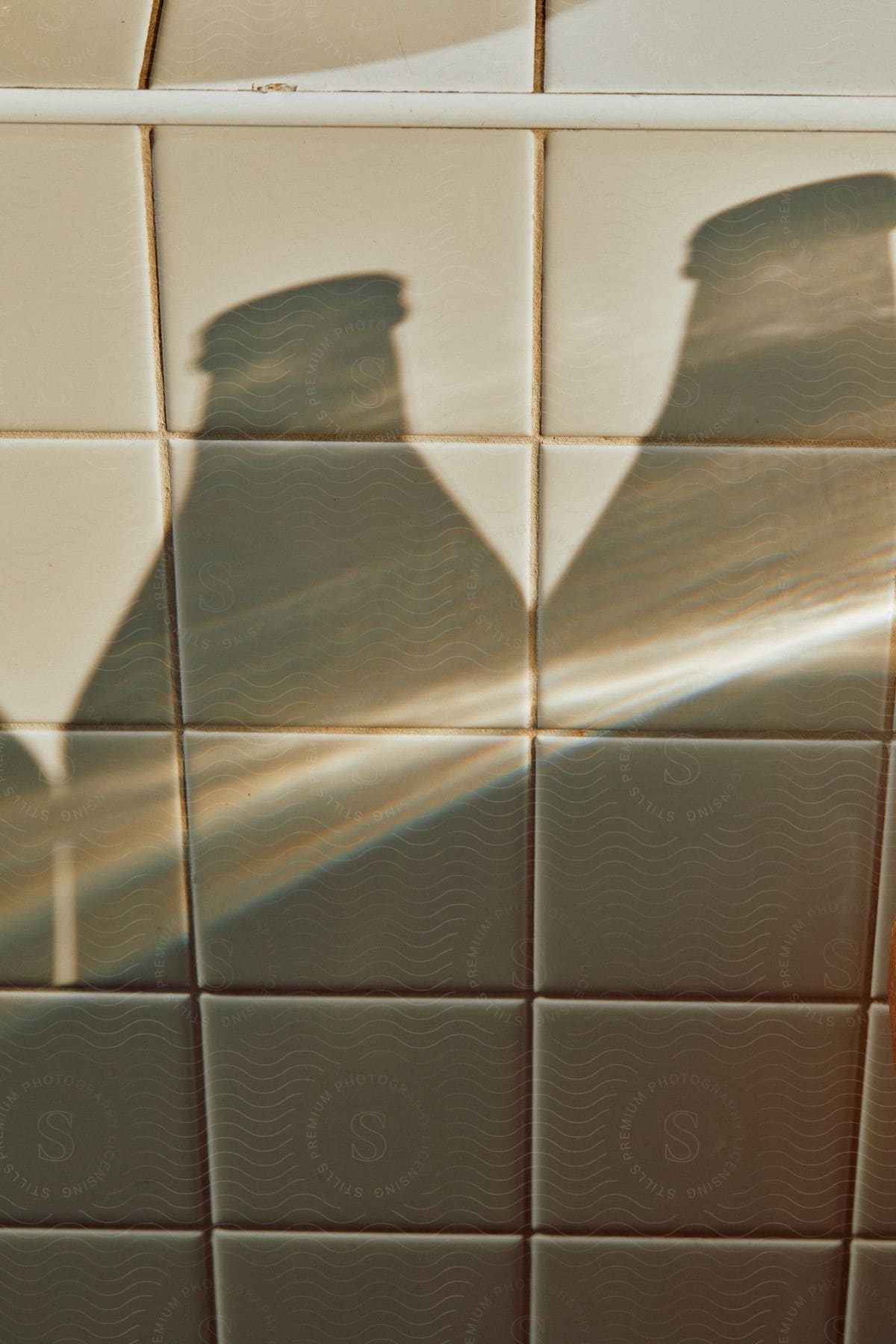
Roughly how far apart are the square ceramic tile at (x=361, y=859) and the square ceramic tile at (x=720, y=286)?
1.46ft

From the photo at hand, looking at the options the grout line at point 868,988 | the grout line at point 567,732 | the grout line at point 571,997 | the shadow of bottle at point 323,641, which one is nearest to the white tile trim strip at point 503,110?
the shadow of bottle at point 323,641

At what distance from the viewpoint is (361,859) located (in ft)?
3.60

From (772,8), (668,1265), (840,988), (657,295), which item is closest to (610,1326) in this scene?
(668,1265)

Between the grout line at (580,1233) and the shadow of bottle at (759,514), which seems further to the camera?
the grout line at (580,1233)

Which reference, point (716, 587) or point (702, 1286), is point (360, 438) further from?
point (702, 1286)

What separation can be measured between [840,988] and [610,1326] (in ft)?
1.71

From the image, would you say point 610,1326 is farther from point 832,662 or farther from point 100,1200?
point 832,662

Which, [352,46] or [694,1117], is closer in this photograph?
[352,46]

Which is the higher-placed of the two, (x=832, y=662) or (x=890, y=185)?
(x=890, y=185)

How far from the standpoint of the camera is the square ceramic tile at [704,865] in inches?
42.6

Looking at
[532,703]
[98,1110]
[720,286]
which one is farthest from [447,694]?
[98,1110]

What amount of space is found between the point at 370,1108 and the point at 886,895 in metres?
0.69

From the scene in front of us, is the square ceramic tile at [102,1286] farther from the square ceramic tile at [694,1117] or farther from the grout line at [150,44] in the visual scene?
the grout line at [150,44]

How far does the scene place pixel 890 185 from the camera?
3.30ft
